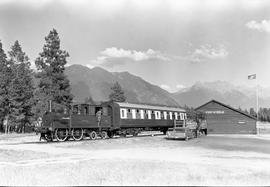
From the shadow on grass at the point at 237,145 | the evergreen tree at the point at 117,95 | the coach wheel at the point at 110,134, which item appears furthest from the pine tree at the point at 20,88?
the shadow on grass at the point at 237,145

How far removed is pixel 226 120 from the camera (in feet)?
164

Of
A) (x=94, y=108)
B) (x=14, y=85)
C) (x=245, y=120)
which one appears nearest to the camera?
(x=94, y=108)

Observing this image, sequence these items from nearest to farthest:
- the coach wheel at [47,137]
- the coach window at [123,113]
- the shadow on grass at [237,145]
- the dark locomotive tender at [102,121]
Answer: the shadow on grass at [237,145]
the dark locomotive tender at [102,121]
the coach wheel at [47,137]
the coach window at [123,113]

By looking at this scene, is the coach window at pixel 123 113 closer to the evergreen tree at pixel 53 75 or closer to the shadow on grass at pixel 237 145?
the shadow on grass at pixel 237 145

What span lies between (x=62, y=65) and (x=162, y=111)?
23.4 metres

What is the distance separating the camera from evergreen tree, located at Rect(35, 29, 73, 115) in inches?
2080

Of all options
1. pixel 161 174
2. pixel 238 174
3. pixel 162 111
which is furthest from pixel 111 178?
pixel 162 111

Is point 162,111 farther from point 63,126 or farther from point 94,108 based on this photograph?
point 63,126

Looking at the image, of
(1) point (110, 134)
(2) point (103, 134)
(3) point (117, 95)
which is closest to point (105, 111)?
(2) point (103, 134)

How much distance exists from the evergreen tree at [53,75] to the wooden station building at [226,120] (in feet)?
69.8

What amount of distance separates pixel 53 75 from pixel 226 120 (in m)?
27.1

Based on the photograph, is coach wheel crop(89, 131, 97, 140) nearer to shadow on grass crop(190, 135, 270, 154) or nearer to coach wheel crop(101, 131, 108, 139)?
coach wheel crop(101, 131, 108, 139)

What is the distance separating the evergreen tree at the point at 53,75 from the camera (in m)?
52.8

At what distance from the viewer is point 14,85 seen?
52.8 metres
